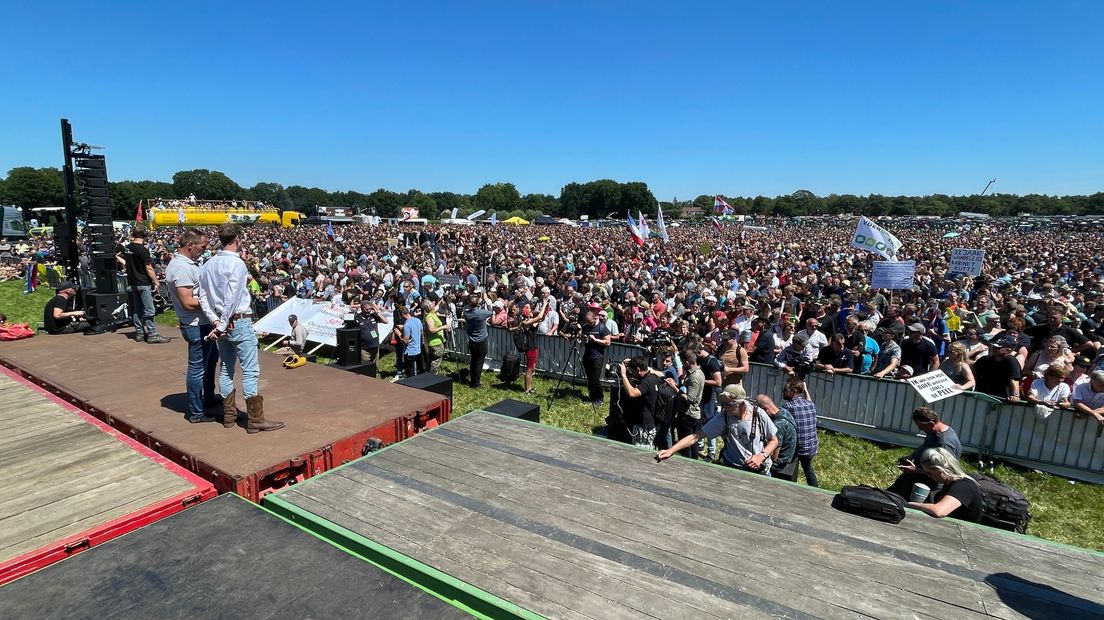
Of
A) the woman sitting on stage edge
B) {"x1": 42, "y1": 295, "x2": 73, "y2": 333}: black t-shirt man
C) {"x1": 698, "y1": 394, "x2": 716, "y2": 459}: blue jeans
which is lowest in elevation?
{"x1": 698, "y1": 394, "x2": 716, "y2": 459}: blue jeans

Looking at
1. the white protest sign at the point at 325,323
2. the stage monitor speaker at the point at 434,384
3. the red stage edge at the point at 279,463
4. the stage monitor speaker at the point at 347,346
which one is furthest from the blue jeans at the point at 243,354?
the white protest sign at the point at 325,323

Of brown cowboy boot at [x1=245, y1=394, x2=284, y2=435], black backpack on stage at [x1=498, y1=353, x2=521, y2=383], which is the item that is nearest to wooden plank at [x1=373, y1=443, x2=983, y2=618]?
brown cowboy boot at [x1=245, y1=394, x2=284, y2=435]

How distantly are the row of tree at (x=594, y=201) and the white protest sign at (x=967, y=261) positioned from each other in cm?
9921

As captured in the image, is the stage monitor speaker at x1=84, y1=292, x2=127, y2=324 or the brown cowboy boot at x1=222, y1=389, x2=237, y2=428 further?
the stage monitor speaker at x1=84, y1=292, x2=127, y2=324

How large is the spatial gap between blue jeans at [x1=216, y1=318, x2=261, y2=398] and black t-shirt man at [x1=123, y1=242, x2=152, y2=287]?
5.14 metres

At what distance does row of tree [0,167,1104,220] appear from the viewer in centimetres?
12444

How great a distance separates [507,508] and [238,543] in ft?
5.14

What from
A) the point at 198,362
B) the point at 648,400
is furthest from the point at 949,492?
the point at 198,362

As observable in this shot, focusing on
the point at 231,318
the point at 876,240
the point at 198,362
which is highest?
the point at 876,240

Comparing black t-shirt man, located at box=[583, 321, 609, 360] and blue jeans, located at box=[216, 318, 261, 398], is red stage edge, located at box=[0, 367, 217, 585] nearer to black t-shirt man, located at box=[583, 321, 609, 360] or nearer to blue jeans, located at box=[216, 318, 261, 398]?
blue jeans, located at box=[216, 318, 261, 398]

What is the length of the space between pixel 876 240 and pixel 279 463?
14012mm

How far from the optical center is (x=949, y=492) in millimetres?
3791

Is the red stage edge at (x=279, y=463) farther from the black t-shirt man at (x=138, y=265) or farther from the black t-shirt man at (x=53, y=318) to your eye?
the black t-shirt man at (x=53, y=318)

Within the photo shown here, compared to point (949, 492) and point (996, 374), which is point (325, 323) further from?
point (996, 374)
